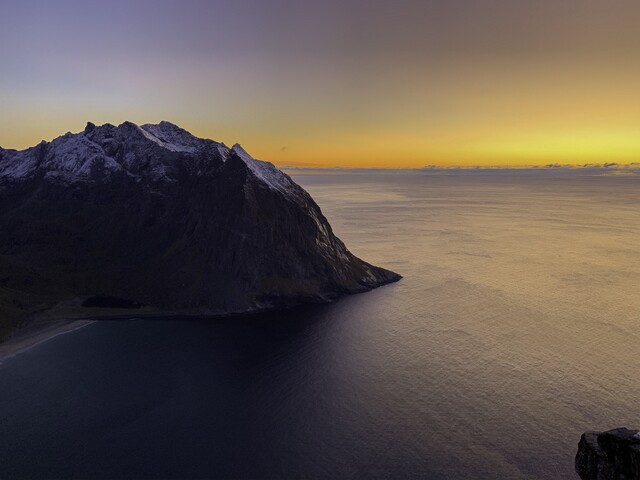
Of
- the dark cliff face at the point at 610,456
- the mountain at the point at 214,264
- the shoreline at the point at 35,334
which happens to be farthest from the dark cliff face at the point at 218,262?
the dark cliff face at the point at 610,456

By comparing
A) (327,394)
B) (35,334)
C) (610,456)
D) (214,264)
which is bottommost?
(327,394)

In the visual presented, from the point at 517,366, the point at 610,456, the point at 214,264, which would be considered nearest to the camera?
the point at 610,456

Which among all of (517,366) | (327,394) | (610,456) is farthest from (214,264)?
(610,456)

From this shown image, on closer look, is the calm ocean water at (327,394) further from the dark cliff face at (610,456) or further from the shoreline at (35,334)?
the dark cliff face at (610,456)

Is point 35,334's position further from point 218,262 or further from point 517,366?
point 517,366

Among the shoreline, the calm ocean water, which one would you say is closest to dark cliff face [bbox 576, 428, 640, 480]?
the calm ocean water

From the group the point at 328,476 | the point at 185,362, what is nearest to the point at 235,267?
the point at 185,362

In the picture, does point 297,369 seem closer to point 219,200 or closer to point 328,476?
point 328,476
